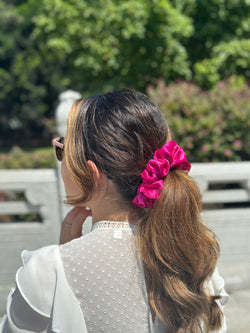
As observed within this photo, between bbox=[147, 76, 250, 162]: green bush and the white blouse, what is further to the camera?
bbox=[147, 76, 250, 162]: green bush

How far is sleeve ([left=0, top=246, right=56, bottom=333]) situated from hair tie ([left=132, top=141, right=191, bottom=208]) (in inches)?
10.9

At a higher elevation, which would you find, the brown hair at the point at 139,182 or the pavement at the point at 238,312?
the brown hair at the point at 139,182

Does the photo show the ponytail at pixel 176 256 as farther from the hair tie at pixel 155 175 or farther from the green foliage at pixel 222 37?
the green foliage at pixel 222 37

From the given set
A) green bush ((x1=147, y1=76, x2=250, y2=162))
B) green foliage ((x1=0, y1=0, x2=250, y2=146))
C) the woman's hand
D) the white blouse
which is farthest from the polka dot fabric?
green foliage ((x1=0, y1=0, x2=250, y2=146))

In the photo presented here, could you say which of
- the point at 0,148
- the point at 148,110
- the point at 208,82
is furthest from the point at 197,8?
the point at 0,148

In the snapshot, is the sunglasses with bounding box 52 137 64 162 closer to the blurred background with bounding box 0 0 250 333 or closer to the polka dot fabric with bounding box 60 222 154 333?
the polka dot fabric with bounding box 60 222 154 333

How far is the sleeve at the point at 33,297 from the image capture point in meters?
0.89

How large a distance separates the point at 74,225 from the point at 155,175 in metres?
0.35

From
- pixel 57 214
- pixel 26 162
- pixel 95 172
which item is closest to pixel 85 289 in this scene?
pixel 95 172

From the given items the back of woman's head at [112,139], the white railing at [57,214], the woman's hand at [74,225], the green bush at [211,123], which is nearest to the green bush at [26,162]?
the green bush at [211,123]

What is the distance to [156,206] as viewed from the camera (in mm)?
1013

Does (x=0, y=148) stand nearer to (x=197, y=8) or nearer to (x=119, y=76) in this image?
(x=119, y=76)

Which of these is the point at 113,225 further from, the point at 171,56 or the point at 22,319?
the point at 171,56

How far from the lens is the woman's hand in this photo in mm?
1183
